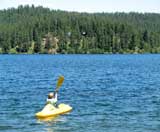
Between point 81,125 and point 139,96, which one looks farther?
point 139,96

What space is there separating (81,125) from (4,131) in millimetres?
5648

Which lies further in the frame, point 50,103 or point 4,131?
point 50,103

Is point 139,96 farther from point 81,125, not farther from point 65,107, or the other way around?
point 81,125

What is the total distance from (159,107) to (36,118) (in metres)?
12.1

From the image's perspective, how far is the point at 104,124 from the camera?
121ft

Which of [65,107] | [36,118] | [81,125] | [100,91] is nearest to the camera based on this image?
[81,125]

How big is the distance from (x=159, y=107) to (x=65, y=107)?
28.5 feet

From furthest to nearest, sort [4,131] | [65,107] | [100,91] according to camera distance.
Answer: [100,91]
[65,107]
[4,131]

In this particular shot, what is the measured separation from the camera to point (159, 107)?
45.8 meters

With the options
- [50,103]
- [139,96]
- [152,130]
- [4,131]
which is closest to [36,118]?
[50,103]

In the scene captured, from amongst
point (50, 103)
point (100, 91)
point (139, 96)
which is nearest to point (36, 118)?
point (50, 103)

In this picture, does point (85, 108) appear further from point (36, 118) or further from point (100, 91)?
point (100, 91)

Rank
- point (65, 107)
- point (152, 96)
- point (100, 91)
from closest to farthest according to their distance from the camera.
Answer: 1. point (65, 107)
2. point (152, 96)
3. point (100, 91)

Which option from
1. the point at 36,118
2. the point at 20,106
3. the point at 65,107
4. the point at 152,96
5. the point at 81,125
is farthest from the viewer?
the point at 152,96
